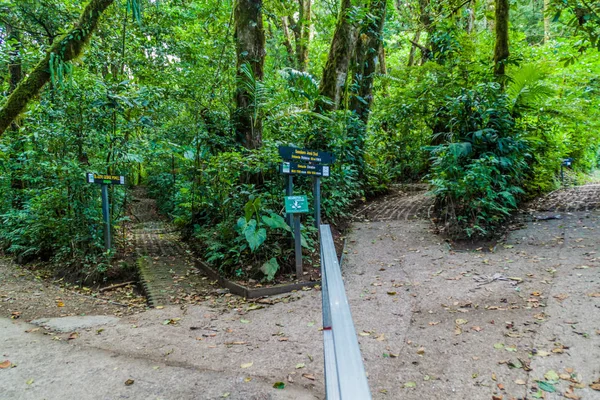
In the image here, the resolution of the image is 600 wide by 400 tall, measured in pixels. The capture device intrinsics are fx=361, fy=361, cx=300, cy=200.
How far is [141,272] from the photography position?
22.0 ft

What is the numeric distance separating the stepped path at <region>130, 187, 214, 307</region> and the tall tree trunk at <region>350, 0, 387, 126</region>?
611 cm

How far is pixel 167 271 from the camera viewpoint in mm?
6883

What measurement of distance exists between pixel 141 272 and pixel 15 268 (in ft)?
11.4

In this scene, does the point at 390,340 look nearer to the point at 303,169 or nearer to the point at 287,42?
the point at 303,169

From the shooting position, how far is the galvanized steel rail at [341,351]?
79 cm

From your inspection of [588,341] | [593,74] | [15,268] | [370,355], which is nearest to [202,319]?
[370,355]

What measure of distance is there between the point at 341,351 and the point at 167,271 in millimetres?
6580

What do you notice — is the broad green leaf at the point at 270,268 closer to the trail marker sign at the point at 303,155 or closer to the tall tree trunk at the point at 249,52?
the trail marker sign at the point at 303,155

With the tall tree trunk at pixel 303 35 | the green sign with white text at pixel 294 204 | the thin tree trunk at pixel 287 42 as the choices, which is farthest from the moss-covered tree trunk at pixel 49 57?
the thin tree trunk at pixel 287 42

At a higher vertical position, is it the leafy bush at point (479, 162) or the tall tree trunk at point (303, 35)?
the tall tree trunk at point (303, 35)

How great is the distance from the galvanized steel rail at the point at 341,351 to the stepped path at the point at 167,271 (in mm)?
4447

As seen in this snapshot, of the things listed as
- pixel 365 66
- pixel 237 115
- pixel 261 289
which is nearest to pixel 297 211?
pixel 261 289

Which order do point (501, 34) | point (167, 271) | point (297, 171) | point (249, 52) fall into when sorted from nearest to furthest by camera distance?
1. point (297, 171)
2. point (167, 271)
3. point (249, 52)
4. point (501, 34)

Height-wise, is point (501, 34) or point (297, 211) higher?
point (501, 34)
